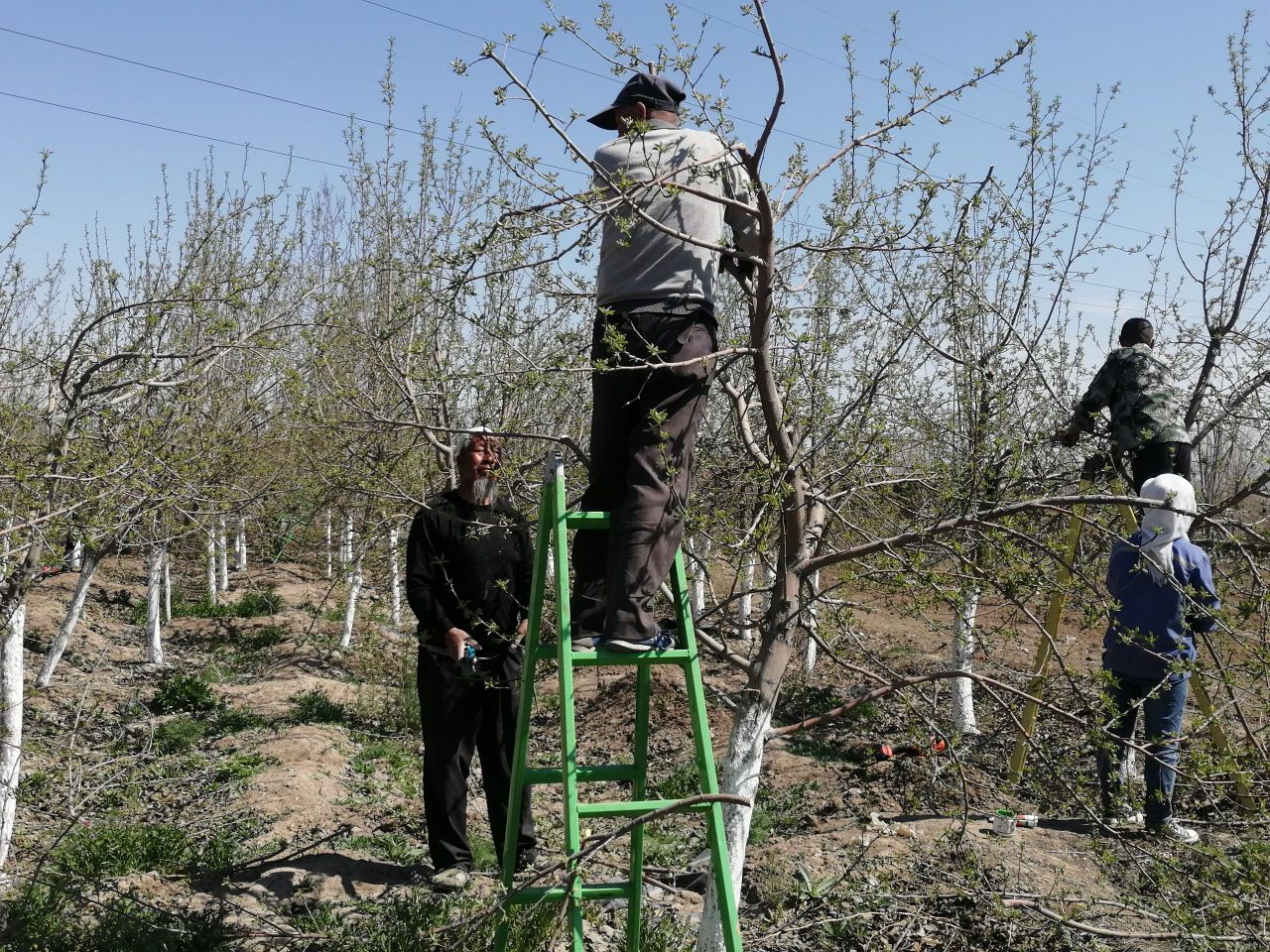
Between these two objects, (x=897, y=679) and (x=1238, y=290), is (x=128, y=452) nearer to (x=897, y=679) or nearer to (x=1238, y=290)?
(x=897, y=679)

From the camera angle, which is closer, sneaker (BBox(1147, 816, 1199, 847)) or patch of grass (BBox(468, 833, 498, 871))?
sneaker (BBox(1147, 816, 1199, 847))

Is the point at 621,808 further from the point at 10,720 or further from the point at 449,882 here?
the point at 10,720

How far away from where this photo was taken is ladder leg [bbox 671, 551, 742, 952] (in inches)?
110

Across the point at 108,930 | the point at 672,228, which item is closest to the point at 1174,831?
the point at 672,228

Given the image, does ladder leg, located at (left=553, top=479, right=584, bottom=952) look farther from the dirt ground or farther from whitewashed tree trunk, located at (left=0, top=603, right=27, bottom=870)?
whitewashed tree trunk, located at (left=0, top=603, right=27, bottom=870)

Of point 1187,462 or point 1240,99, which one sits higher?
point 1240,99

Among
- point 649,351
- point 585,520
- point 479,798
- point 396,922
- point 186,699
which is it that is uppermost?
point 649,351

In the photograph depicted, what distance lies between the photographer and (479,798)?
22.3 feet

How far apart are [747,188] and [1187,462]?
3714 mm

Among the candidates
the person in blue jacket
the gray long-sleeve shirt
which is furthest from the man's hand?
the person in blue jacket

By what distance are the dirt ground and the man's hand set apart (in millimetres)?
Answer: 1058

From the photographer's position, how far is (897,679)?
3.03 m

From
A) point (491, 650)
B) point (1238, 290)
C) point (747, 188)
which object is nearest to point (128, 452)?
point (491, 650)

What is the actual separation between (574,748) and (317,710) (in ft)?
22.2
